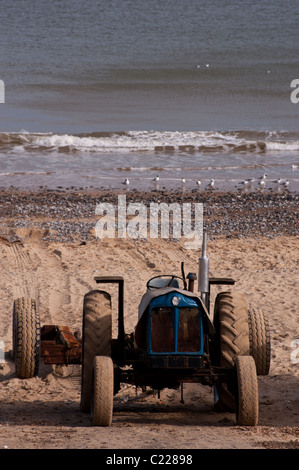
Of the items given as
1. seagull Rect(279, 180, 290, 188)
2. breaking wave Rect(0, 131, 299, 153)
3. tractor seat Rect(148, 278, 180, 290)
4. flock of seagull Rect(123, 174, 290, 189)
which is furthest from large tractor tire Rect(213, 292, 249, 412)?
breaking wave Rect(0, 131, 299, 153)

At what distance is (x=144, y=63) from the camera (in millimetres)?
51906

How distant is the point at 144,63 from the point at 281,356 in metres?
44.9

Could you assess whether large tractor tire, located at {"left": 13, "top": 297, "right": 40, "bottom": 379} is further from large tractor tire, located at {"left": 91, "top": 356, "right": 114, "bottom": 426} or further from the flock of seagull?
the flock of seagull

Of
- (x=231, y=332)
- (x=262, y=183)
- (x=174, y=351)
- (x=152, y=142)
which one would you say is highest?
(x=152, y=142)

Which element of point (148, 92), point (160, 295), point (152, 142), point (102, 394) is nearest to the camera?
point (102, 394)

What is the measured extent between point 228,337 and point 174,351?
0.73m

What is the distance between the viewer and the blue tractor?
6324 millimetres

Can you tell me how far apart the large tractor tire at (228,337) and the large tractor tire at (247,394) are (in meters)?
0.36

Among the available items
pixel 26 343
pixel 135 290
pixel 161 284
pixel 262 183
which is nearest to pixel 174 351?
pixel 161 284

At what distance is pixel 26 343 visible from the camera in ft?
25.6

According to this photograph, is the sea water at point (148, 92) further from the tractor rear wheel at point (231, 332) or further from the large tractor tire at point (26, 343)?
the tractor rear wheel at point (231, 332)

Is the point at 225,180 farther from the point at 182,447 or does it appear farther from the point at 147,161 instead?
the point at 182,447

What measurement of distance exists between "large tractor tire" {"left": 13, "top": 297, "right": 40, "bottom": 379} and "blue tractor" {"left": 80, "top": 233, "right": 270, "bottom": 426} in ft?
3.08

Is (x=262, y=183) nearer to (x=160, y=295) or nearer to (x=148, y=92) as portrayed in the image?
(x=160, y=295)
